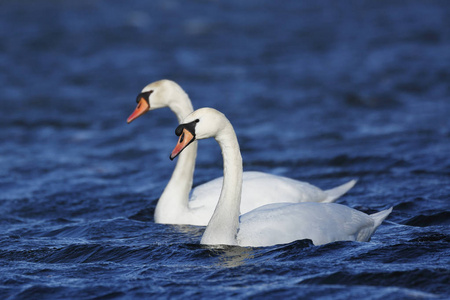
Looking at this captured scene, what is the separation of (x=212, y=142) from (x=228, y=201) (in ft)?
23.7

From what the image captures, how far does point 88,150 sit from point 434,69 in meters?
9.54

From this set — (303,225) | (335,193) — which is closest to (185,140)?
(303,225)

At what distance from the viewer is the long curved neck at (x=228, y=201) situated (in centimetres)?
688

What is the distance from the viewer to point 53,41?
78.6 feet

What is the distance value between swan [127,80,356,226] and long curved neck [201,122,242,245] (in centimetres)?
155

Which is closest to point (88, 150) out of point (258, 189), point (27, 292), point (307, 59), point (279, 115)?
point (279, 115)

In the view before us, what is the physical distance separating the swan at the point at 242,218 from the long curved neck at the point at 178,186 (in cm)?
157

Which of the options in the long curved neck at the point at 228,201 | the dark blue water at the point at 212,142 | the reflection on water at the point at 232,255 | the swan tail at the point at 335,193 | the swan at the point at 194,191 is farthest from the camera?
the swan tail at the point at 335,193

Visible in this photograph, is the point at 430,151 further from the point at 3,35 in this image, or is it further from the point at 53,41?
the point at 3,35

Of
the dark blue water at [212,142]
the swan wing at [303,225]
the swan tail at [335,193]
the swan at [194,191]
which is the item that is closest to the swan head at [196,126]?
the swan wing at [303,225]

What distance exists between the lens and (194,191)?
30.3 ft

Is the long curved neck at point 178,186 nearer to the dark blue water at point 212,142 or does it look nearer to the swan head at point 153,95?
the swan head at point 153,95

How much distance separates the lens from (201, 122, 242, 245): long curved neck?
6.88 m

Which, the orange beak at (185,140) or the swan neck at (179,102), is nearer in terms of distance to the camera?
the orange beak at (185,140)
